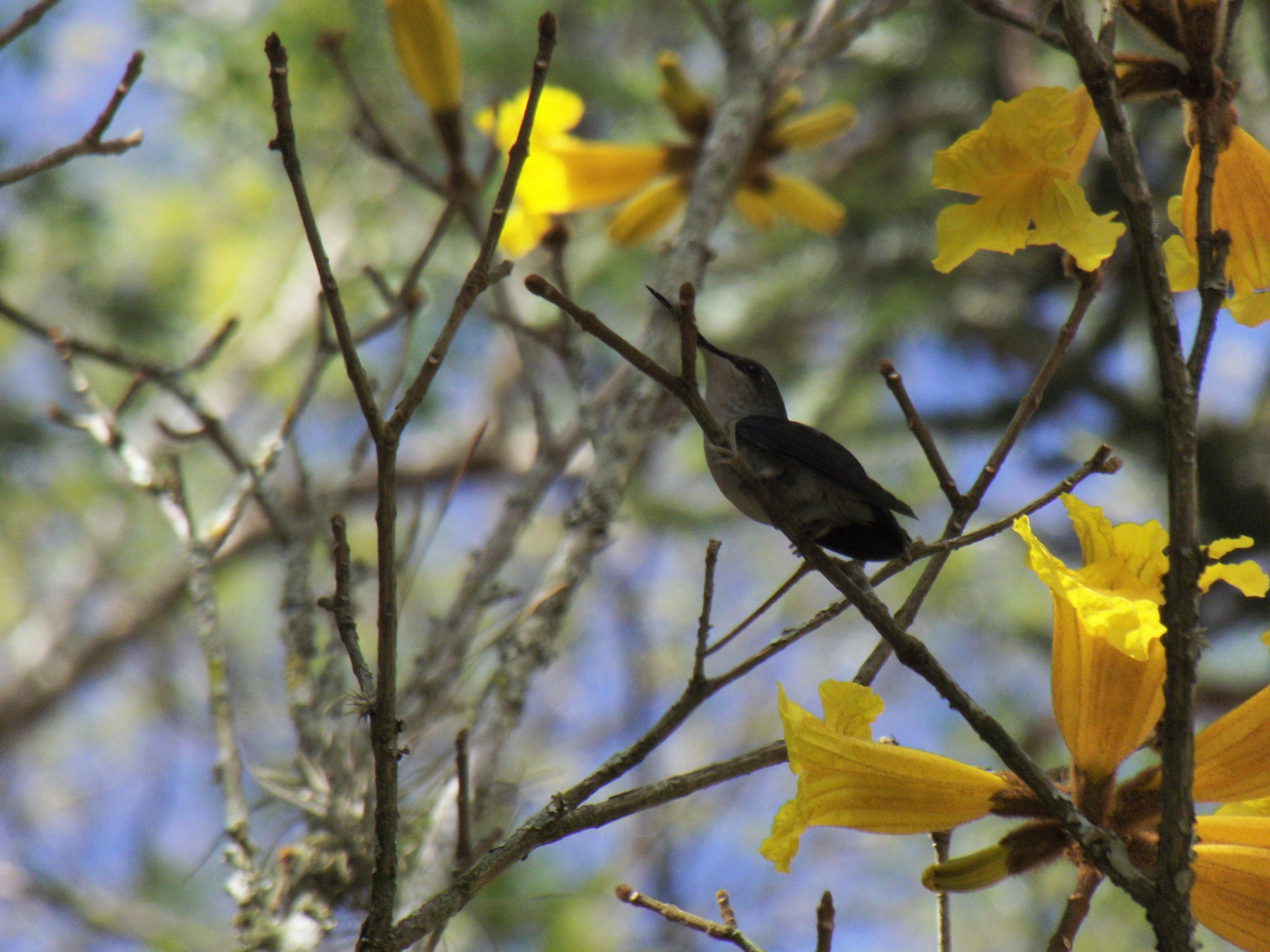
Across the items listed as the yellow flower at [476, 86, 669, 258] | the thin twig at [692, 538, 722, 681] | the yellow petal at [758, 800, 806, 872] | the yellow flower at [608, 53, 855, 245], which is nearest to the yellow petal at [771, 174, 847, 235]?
the yellow flower at [608, 53, 855, 245]

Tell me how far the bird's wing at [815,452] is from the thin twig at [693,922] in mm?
864

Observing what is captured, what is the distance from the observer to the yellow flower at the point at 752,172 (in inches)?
143

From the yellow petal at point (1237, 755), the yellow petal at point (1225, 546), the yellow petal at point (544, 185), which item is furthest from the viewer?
the yellow petal at point (544, 185)

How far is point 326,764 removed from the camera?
260 cm

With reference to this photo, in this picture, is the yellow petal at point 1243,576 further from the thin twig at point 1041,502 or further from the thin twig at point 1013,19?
the thin twig at point 1013,19

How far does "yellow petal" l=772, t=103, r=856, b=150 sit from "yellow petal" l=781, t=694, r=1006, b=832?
2517 millimetres

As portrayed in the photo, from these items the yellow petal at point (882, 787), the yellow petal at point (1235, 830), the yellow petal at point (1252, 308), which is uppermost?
the yellow petal at point (1252, 308)

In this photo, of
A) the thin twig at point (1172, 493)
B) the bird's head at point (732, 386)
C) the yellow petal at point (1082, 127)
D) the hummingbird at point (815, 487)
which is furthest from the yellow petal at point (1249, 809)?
the bird's head at point (732, 386)

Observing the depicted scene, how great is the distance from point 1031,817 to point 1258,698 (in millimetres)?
386

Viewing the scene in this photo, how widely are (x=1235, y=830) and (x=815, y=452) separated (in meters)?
1.14

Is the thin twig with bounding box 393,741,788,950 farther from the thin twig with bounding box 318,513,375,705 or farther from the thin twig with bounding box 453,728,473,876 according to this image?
the thin twig with bounding box 318,513,375,705

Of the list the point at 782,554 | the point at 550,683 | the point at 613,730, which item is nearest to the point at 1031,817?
the point at 613,730

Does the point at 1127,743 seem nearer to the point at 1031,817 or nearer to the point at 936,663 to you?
the point at 1031,817

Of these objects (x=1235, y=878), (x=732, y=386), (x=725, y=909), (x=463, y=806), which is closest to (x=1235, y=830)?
(x=1235, y=878)
